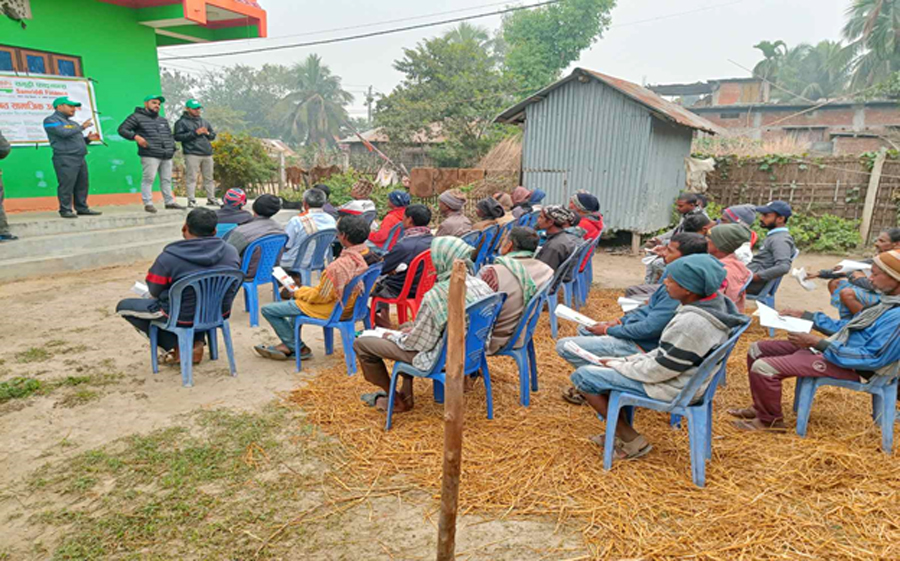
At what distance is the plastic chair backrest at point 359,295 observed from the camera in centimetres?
414

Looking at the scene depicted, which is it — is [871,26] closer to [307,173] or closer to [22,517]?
[307,173]

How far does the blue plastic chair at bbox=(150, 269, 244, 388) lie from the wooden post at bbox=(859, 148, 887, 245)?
1223cm

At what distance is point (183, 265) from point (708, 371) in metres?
3.41

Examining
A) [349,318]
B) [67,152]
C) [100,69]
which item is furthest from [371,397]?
[100,69]

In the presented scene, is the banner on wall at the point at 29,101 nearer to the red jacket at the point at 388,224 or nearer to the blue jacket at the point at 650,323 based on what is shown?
the red jacket at the point at 388,224

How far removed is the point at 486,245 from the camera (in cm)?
633

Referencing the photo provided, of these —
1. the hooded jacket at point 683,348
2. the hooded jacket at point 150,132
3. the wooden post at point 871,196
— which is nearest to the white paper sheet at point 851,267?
the hooded jacket at point 683,348

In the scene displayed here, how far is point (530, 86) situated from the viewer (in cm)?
2541

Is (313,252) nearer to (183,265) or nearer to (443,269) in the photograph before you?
(183,265)

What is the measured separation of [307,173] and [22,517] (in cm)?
1500

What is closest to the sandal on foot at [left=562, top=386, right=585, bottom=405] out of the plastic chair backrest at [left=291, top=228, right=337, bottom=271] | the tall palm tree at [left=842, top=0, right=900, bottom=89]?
the plastic chair backrest at [left=291, top=228, right=337, bottom=271]

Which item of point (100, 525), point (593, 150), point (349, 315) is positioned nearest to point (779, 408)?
point (349, 315)

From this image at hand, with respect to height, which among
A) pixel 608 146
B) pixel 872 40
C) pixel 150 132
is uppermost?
pixel 872 40

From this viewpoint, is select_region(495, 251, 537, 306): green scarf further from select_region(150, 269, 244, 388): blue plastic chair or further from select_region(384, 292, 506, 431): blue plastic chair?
select_region(150, 269, 244, 388): blue plastic chair
